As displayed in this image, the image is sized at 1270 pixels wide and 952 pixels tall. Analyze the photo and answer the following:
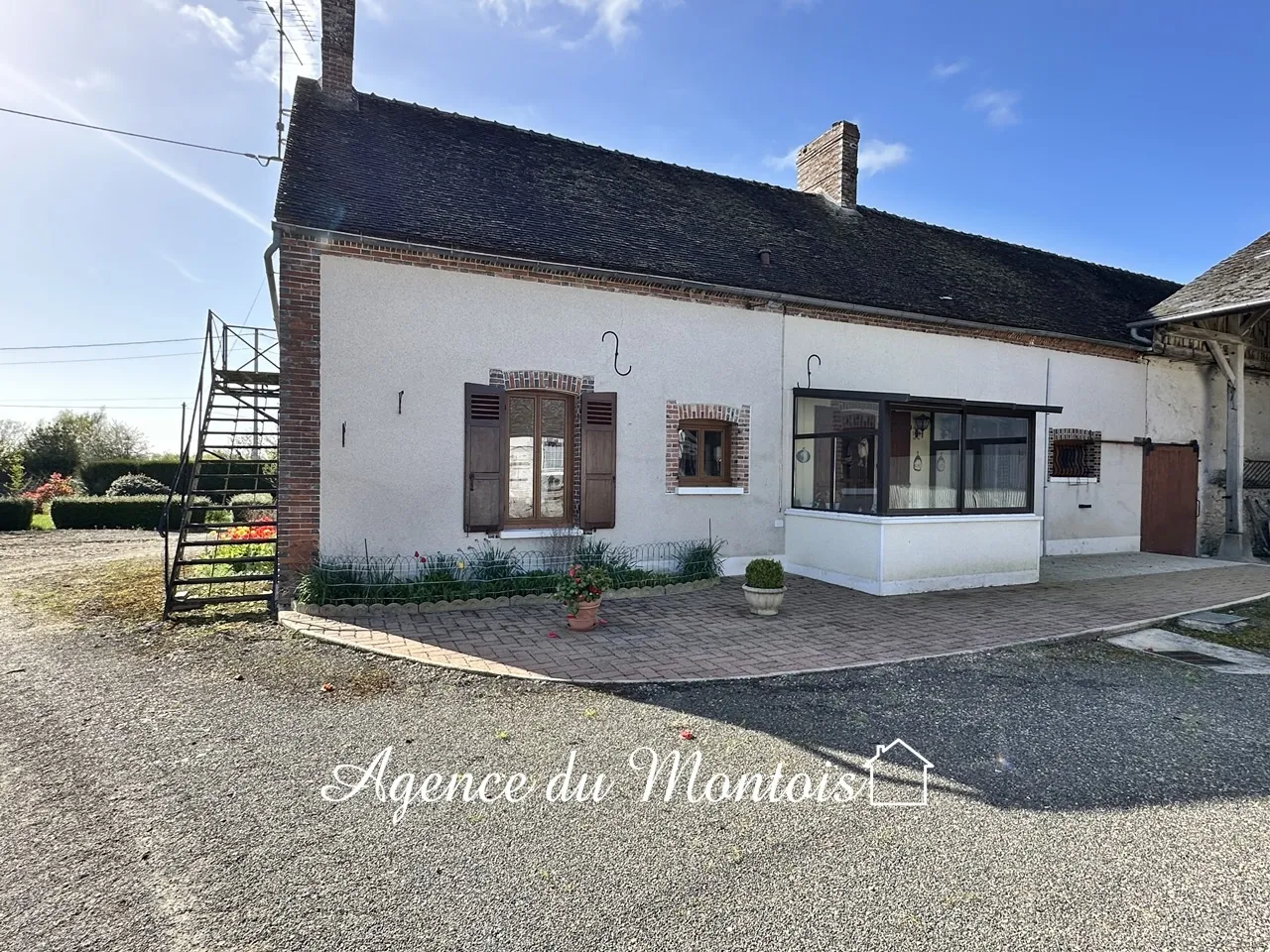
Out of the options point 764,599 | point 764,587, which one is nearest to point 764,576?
point 764,587

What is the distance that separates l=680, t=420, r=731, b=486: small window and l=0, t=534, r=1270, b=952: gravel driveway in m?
4.48

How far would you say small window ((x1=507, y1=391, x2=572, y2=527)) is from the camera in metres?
8.40

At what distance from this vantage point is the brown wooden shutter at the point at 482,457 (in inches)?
312

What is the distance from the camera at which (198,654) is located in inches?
226

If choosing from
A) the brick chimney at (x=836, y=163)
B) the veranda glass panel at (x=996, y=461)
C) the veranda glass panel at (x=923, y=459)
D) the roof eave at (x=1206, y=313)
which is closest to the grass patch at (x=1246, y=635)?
the veranda glass panel at (x=996, y=461)

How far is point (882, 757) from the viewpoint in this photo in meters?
3.91

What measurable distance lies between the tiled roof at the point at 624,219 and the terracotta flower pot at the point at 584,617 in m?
4.25

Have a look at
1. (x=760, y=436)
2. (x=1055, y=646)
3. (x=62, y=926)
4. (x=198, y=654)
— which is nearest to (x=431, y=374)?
(x=198, y=654)

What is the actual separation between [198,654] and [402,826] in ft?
12.2

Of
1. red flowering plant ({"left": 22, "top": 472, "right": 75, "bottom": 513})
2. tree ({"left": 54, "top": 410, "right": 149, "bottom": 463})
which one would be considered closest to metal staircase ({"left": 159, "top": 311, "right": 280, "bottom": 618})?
red flowering plant ({"left": 22, "top": 472, "right": 75, "bottom": 513})

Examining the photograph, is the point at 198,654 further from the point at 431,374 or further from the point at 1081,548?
the point at 1081,548

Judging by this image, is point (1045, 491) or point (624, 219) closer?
point (624, 219)

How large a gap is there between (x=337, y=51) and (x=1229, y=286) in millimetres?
15397

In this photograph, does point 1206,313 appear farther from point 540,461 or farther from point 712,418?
point 540,461
